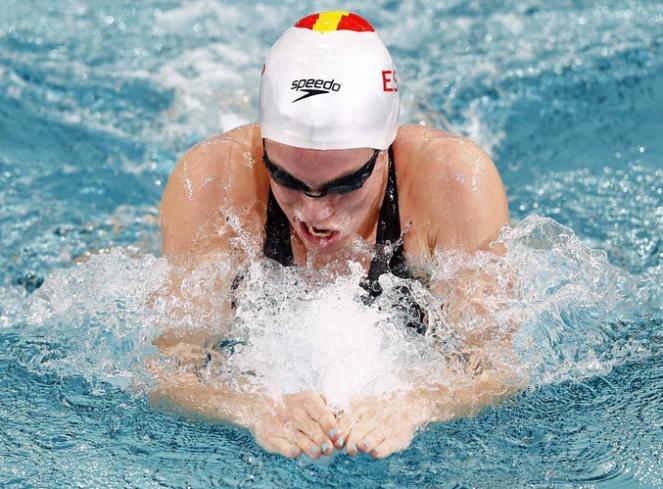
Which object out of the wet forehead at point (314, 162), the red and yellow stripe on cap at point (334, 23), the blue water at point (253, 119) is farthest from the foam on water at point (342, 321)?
the red and yellow stripe on cap at point (334, 23)

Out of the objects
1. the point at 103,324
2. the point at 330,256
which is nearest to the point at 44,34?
the point at 103,324

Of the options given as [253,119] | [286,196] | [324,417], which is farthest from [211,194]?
[253,119]

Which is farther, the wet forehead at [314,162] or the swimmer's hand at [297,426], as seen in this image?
the wet forehead at [314,162]

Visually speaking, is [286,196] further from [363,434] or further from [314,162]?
[363,434]

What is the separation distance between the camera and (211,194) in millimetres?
2961

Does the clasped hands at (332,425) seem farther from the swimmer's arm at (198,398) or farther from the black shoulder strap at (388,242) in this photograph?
the black shoulder strap at (388,242)

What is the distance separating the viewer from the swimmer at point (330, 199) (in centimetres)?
258

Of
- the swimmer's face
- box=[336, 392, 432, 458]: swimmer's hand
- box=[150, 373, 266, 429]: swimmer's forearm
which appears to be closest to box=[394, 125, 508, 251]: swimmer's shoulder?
the swimmer's face

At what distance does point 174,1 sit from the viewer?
19.8 ft

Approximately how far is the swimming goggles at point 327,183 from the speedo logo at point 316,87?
211mm

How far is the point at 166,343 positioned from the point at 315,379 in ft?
1.83

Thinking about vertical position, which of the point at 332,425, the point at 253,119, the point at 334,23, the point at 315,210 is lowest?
the point at 332,425

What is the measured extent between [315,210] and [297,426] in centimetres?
61

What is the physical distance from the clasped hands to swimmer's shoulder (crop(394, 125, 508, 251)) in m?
0.55
